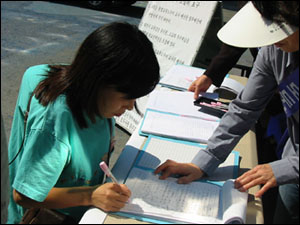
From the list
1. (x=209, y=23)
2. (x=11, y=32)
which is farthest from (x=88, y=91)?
(x=11, y=32)

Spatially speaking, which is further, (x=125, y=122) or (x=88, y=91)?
(x=125, y=122)

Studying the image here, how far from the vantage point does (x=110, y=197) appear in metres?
1.06

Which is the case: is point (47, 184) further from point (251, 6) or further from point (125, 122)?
point (125, 122)

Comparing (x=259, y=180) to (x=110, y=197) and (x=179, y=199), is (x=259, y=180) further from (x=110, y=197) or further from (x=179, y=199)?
(x=110, y=197)

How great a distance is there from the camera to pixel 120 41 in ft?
3.61

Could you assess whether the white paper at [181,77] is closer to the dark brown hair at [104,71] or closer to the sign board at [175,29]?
the sign board at [175,29]

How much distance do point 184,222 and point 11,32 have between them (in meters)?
5.22

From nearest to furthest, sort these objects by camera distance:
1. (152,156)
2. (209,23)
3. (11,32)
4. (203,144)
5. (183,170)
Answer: (183,170), (152,156), (203,144), (209,23), (11,32)

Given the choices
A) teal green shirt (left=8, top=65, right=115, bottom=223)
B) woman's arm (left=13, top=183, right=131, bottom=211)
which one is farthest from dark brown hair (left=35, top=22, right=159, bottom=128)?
woman's arm (left=13, top=183, right=131, bottom=211)

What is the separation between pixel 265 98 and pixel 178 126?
429mm

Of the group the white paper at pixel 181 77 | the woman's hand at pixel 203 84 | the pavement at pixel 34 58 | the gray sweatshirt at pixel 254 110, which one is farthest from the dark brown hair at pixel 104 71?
the pavement at pixel 34 58

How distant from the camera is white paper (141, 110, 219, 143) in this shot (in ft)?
5.01

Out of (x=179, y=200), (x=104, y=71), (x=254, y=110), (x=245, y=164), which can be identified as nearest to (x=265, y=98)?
(x=254, y=110)

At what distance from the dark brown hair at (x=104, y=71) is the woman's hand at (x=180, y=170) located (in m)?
0.28
